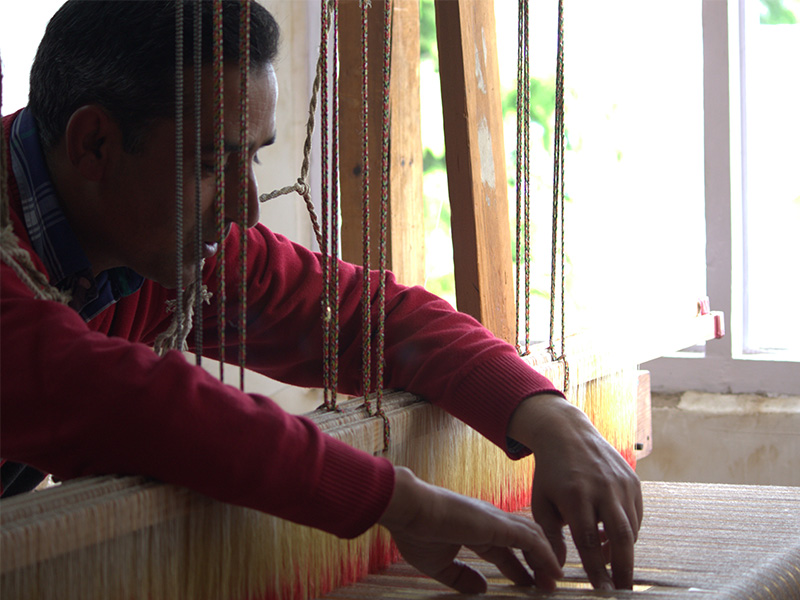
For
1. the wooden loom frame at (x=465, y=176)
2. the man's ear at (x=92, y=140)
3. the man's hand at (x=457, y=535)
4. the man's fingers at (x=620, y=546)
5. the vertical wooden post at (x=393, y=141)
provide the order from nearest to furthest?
the man's hand at (x=457, y=535), the man's fingers at (x=620, y=546), the man's ear at (x=92, y=140), the wooden loom frame at (x=465, y=176), the vertical wooden post at (x=393, y=141)

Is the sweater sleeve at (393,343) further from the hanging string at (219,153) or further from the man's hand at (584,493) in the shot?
the hanging string at (219,153)

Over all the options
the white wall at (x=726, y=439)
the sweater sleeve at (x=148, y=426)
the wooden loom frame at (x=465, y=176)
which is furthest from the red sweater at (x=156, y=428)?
the white wall at (x=726, y=439)

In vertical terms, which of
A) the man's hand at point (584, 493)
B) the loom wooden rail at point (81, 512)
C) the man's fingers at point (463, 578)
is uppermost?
the loom wooden rail at point (81, 512)

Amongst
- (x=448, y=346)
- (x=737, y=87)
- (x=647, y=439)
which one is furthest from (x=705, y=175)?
(x=448, y=346)

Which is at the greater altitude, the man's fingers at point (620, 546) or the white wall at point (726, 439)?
the man's fingers at point (620, 546)

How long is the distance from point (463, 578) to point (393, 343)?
0.37m

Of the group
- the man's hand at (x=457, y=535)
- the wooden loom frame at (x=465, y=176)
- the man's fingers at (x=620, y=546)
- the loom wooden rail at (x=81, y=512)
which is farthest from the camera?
the wooden loom frame at (x=465, y=176)

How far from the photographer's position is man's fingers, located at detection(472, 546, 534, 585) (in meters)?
0.86

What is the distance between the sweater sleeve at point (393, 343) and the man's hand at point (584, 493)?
0.06 m

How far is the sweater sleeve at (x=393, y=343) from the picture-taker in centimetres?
104

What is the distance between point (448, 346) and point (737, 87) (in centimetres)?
167

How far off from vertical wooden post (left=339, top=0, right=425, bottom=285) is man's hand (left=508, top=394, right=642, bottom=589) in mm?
730

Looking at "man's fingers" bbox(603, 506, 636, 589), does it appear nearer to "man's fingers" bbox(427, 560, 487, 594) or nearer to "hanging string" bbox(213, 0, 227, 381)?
"man's fingers" bbox(427, 560, 487, 594)

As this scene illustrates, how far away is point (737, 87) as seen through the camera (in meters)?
2.43
